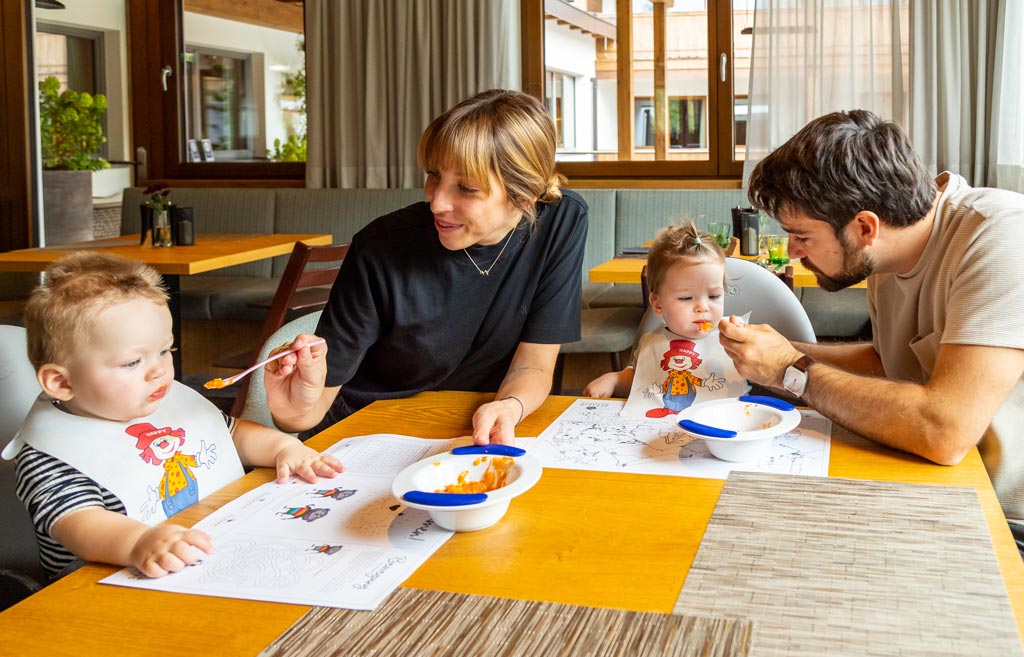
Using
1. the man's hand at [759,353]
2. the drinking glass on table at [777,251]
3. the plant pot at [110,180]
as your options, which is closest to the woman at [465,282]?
the man's hand at [759,353]

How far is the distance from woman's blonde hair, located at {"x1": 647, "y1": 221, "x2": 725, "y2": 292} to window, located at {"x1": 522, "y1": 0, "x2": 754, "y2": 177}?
355 centimetres

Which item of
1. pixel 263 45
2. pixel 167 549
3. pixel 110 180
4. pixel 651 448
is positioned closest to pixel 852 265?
pixel 651 448

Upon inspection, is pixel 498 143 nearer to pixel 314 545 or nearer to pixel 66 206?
pixel 314 545

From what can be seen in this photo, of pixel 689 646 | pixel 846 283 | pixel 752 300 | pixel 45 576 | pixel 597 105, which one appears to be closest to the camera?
pixel 689 646

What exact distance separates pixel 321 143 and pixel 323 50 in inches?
20.4

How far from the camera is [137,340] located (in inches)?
54.9

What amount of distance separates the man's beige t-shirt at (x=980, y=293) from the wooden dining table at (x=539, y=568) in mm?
130

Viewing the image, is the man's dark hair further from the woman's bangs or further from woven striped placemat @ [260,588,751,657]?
woven striped placemat @ [260,588,751,657]

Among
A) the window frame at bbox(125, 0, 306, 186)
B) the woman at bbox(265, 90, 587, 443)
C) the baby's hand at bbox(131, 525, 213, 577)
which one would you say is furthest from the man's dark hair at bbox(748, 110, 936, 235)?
the window frame at bbox(125, 0, 306, 186)

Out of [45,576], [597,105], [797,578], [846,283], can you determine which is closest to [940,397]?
[846,283]

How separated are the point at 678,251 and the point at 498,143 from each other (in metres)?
0.45

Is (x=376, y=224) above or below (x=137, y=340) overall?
above

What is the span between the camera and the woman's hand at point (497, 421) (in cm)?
148

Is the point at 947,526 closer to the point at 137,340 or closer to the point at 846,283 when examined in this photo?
the point at 846,283
